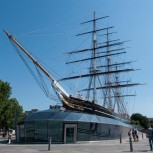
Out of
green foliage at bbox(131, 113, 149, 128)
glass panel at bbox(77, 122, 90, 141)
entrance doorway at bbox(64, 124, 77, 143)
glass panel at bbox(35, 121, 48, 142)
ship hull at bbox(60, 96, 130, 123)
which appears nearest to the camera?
entrance doorway at bbox(64, 124, 77, 143)

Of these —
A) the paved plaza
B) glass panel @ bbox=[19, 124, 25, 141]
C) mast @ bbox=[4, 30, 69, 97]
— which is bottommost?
the paved plaza

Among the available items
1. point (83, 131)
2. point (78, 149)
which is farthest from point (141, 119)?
point (78, 149)

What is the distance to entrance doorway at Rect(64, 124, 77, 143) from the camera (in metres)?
33.2

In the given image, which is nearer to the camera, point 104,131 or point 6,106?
point 104,131

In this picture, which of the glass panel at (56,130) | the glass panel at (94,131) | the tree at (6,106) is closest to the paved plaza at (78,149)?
the glass panel at (56,130)

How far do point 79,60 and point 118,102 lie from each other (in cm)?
3135

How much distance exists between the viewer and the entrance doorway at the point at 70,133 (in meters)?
33.2

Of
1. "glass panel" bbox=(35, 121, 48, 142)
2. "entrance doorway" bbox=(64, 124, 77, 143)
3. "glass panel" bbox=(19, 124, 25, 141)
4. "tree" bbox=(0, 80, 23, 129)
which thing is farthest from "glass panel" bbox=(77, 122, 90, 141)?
"tree" bbox=(0, 80, 23, 129)

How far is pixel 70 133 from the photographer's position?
33.5 meters

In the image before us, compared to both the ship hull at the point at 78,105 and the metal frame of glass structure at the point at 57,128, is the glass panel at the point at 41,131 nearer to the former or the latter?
the metal frame of glass structure at the point at 57,128

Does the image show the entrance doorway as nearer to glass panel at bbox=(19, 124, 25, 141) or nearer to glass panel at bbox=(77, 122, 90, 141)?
glass panel at bbox=(77, 122, 90, 141)

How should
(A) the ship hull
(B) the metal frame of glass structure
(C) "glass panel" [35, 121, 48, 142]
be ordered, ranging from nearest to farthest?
1. (B) the metal frame of glass structure
2. (C) "glass panel" [35, 121, 48, 142]
3. (A) the ship hull

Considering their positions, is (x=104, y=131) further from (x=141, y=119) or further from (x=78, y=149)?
(x=141, y=119)

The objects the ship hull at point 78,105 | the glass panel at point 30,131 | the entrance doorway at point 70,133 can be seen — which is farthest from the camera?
the ship hull at point 78,105
